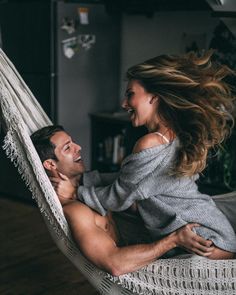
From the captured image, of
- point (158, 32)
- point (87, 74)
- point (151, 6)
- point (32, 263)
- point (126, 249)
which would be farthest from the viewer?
point (158, 32)

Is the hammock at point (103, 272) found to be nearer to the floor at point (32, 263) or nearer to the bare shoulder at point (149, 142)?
the bare shoulder at point (149, 142)

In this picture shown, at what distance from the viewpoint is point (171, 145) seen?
206 cm

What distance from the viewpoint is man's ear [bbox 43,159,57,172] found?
2.34 m

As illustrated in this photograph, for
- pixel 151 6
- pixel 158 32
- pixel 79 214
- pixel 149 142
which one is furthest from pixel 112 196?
pixel 158 32

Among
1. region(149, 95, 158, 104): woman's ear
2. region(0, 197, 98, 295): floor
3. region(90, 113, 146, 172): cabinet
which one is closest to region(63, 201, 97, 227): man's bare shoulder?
region(149, 95, 158, 104): woman's ear

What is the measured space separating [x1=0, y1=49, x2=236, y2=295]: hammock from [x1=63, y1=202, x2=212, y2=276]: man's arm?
0.12ft

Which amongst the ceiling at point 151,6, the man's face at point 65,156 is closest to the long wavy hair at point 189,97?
the man's face at point 65,156

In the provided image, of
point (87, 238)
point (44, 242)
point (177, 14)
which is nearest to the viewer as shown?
point (87, 238)

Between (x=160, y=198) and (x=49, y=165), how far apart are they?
529mm

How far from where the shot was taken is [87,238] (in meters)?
2.04

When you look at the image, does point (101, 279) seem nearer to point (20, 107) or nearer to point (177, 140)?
point (177, 140)

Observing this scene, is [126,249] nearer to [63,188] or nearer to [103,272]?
[103,272]

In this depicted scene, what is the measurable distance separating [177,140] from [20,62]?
2708mm

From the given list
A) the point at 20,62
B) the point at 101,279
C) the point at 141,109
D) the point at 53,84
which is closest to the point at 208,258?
the point at 101,279
